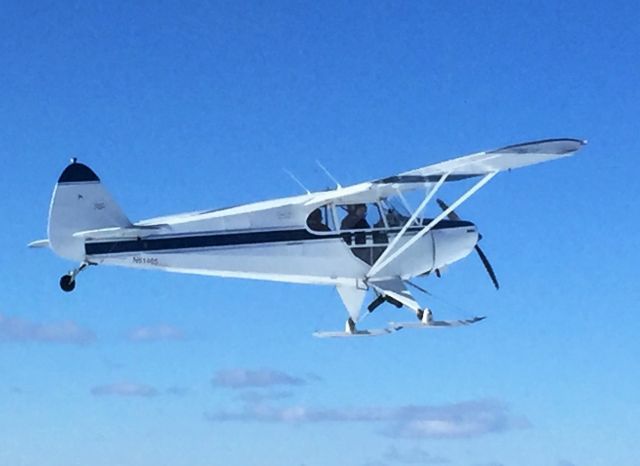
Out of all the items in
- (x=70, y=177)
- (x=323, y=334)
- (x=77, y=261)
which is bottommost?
(x=323, y=334)

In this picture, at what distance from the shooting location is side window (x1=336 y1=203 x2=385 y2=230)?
28703mm

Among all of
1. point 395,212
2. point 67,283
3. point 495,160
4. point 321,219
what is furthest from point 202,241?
point 495,160

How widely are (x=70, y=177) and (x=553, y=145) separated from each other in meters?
9.79

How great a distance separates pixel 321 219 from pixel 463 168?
318 cm

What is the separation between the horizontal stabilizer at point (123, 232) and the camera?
26938 mm

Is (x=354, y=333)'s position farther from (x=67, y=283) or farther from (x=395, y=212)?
(x=67, y=283)

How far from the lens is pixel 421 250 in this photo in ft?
95.6

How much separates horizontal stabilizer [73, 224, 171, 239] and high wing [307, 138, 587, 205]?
3.40 meters

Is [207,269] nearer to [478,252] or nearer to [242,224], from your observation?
[242,224]

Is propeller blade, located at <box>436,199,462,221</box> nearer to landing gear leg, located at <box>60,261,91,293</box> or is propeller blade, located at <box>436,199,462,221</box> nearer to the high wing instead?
the high wing

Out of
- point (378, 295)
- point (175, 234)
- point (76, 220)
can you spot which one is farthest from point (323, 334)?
point (76, 220)

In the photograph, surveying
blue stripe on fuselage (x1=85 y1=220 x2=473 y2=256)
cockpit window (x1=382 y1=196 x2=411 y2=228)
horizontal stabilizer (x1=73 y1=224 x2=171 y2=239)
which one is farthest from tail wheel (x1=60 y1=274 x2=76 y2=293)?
cockpit window (x1=382 y1=196 x2=411 y2=228)

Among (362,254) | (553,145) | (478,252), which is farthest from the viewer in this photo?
(478,252)

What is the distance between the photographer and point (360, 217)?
94.5 ft
